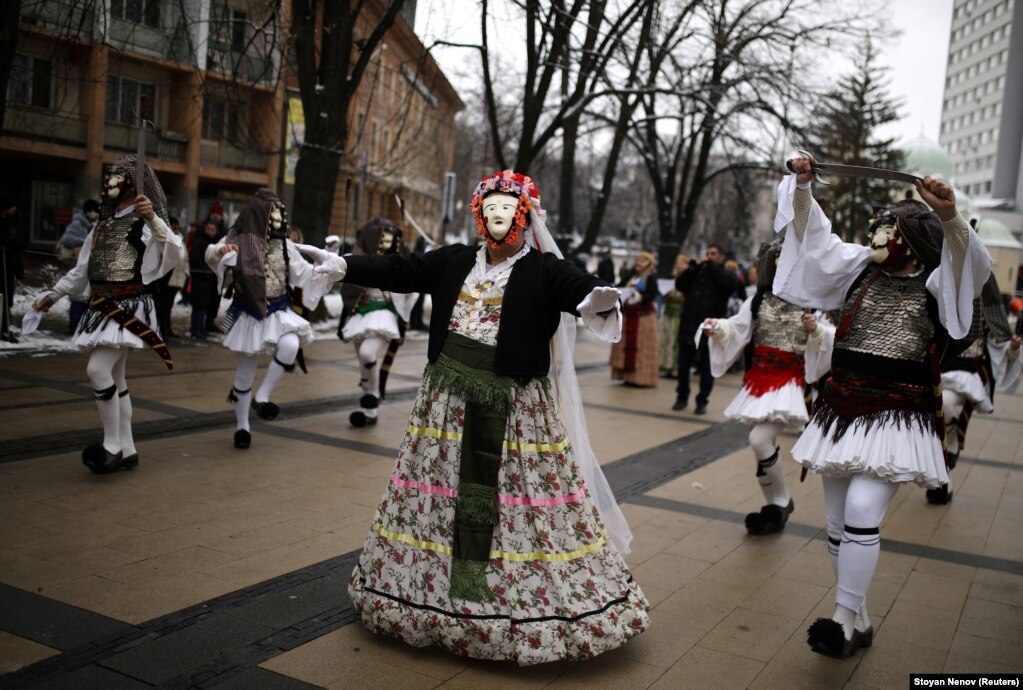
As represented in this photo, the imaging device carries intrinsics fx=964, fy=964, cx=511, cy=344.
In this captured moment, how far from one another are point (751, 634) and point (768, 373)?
2.61 metres

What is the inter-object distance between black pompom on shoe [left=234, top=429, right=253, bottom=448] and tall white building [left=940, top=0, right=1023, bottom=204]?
90397 mm

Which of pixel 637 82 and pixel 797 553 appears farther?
pixel 637 82

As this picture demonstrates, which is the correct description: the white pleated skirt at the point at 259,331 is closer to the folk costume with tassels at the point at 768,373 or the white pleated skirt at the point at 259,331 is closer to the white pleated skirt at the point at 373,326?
the white pleated skirt at the point at 373,326

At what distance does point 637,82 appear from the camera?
20016mm

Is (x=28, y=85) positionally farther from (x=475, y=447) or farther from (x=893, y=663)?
(x=893, y=663)

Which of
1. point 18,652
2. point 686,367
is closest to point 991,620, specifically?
point 18,652

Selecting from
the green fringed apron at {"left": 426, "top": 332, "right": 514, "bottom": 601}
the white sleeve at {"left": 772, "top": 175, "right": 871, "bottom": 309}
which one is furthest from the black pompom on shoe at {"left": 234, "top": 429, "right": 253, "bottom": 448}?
the white sleeve at {"left": 772, "top": 175, "right": 871, "bottom": 309}

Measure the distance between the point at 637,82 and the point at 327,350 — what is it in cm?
891

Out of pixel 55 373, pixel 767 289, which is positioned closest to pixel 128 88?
pixel 55 373

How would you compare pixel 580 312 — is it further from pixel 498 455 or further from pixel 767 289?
pixel 767 289

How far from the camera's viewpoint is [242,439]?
8.21 meters

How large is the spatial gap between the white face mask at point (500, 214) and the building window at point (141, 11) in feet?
25.5

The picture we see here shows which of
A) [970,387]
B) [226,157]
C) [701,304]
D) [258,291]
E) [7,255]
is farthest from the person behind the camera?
[226,157]

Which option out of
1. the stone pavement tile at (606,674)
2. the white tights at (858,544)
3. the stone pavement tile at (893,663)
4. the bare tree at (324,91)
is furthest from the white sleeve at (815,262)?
the bare tree at (324,91)
